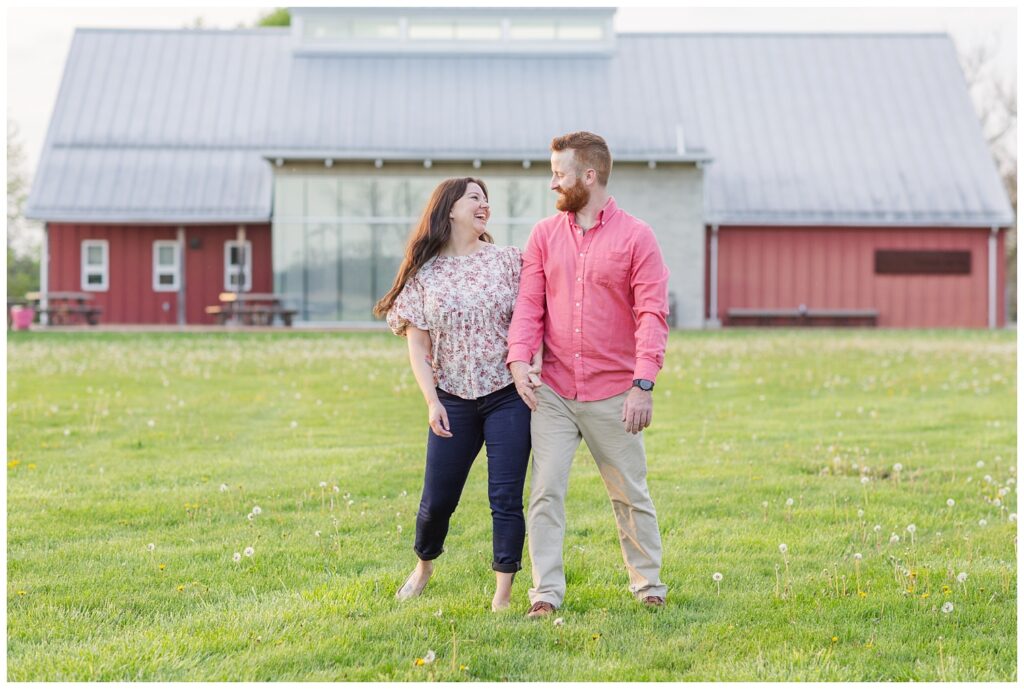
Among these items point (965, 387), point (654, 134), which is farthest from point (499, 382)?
point (654, 134)

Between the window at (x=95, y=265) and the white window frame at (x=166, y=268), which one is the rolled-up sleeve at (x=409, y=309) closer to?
the white window frame at (x=166, y=268)

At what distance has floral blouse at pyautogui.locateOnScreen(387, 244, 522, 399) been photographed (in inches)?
209

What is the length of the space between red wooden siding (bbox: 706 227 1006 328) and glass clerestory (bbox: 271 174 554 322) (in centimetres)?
592

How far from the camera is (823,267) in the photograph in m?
33.4

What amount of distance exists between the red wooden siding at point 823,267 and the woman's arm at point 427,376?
28787 millimetres

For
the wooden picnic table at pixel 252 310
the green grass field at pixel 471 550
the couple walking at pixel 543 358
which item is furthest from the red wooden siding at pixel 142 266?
the couple walking at pixel 543 358

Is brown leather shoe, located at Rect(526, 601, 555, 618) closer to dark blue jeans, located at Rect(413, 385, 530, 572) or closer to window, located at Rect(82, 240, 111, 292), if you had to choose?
dark blue jeans, located at Rect(413, 385, 530, 572)

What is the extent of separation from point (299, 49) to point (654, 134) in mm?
11257

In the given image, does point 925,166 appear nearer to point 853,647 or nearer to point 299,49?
point 299,49

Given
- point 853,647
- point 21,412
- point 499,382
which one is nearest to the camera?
point 853,647

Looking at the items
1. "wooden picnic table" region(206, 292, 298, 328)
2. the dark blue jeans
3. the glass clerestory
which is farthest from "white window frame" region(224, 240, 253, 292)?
the dark blue jeans

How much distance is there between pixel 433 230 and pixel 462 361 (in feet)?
2.04

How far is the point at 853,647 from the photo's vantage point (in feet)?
15.4

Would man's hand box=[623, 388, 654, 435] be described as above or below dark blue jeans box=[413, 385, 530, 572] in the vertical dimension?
above
